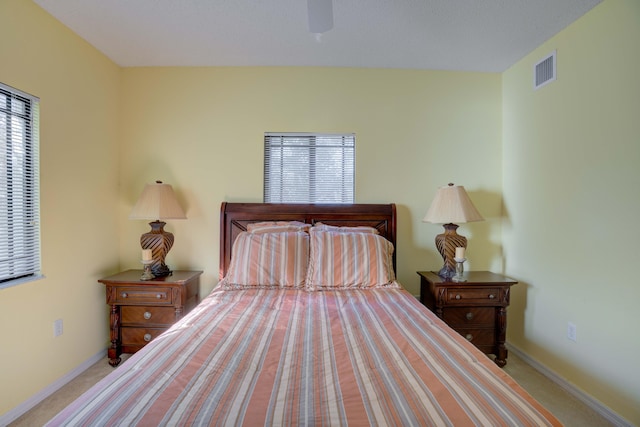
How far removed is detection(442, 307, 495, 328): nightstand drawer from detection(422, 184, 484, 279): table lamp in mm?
277

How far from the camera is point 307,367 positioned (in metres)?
1.05

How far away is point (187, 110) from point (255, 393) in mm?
2555

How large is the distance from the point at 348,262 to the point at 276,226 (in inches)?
28.2

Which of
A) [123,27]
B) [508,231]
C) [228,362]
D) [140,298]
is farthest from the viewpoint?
[508,231]

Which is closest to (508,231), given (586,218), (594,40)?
(586,218)

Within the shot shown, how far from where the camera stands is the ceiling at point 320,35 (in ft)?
6.12

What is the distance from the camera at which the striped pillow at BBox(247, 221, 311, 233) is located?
236 cm

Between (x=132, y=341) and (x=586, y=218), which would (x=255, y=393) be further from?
(x=586, y=218)

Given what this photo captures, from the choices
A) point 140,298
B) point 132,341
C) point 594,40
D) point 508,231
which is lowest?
point 132,341

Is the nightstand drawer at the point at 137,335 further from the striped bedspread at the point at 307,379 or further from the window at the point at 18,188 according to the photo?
the striped bedspread at the point at 307,379

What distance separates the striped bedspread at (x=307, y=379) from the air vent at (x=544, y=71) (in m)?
2.13

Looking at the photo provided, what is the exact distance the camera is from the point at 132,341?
2277 mm

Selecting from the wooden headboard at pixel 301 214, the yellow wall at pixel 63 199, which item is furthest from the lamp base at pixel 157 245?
the wooden headboard at pixel 301 214

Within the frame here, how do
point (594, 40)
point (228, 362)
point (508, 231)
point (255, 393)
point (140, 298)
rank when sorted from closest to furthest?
1. point (255, 393)
2. point (228, 362)
3. point (594, 40)
4. point (140, 298)
5. point (508, 231)
